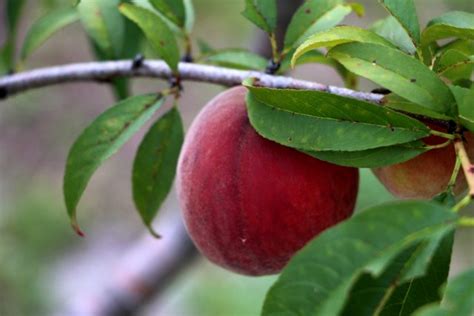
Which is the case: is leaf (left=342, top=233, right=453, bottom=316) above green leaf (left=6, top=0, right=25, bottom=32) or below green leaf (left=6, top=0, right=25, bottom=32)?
above

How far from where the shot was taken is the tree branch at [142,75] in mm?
846

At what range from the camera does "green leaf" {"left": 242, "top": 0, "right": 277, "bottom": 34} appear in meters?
0.90

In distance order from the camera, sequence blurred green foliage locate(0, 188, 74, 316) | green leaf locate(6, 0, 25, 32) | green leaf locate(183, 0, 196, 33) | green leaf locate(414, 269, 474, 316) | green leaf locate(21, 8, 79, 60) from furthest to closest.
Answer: blurred green foliage locate(0, 188, 74, 316)
green leaf locate(6, 0, 25, 32)
green leaf locate(21, 8, 79, 60)
green leaf locate(183, 0, 196, 33)
green leaf locate(414, 269, 474, 316)

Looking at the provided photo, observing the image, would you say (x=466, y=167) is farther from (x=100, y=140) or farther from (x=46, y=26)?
(x=46, y=26)

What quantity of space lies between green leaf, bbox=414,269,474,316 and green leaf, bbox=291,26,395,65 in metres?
0.30

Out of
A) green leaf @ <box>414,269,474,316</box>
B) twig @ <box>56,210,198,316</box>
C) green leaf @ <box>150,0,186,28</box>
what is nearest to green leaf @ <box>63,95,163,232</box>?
green leaf @ <box>150,0,186,28</box>

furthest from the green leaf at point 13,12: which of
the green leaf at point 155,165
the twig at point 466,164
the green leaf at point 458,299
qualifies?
the green leaf at point 458,299

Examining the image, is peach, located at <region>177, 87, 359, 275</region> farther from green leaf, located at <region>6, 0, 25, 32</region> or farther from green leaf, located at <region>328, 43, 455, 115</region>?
green leaf, located at <region>6, 0, 25, 32</region>

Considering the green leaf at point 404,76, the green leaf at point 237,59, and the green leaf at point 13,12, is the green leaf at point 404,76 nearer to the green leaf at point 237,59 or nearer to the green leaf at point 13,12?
the green leaf at point 237,59

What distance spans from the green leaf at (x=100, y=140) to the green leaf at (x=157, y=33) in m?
0.06

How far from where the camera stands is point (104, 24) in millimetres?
1192

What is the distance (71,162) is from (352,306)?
43cm

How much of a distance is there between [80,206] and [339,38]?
2.50 m

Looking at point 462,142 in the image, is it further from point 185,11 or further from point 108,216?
point 108,216
